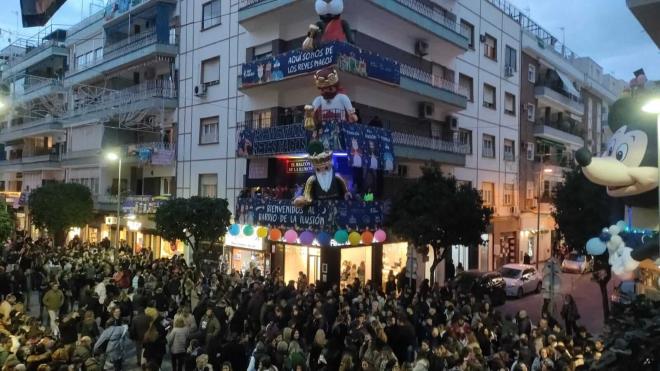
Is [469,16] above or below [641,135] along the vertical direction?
above

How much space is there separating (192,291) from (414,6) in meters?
15.6

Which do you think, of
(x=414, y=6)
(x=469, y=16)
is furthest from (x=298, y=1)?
(x=469, y=16)

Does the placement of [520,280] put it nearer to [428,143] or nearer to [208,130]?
[428,143]

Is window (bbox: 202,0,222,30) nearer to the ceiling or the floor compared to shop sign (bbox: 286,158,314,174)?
nearer to the ceiling

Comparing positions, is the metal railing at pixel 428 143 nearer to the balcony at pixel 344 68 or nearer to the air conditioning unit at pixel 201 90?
the balcony at pixel 344 68

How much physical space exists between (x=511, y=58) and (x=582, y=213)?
15.1 metres

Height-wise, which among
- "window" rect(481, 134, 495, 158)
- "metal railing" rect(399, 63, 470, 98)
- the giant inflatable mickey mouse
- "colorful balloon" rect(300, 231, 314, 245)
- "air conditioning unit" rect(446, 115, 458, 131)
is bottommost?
"colorful balloon" rect(300, 231, 314, 245)

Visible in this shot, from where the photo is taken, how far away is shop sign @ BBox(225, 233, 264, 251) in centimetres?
2341

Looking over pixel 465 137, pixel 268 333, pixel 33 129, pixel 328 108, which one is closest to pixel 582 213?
pixel 465 137

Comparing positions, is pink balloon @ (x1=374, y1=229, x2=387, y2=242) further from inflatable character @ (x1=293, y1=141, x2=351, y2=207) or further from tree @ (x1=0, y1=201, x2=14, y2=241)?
tree @ (x1=0, y1=201, x2=14, y2=241)

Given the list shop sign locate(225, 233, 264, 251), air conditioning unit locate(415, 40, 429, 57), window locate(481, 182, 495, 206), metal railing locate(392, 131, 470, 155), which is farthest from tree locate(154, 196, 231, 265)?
window locate(481, 182, 495, 206)

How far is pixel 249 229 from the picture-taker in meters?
21.8

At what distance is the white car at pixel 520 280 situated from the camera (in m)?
23.7

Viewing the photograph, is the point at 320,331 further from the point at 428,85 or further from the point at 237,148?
the point at 428,85
